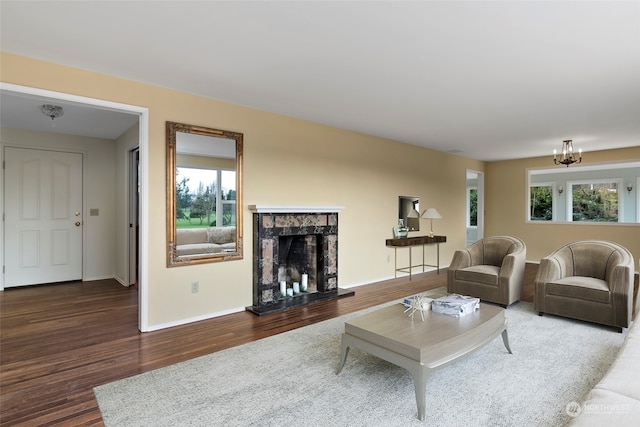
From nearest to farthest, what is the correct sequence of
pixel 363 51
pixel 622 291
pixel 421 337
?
pixel 421 337, pixel 363 51, pixel 622 291

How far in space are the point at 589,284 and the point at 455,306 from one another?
1.95 m

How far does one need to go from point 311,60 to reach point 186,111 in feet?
5.28

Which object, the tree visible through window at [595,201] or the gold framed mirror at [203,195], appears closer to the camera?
the gold framed mirror at [203,195]

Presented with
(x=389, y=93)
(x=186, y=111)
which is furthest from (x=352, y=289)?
(x=186, y=111)

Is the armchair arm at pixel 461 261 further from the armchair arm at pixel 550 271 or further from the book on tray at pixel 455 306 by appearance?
the book on tray at pixel 455 306

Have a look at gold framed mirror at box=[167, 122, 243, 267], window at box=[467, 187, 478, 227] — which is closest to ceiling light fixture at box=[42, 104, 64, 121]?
gold framed mirror at box=[167, 122, 243, 267]

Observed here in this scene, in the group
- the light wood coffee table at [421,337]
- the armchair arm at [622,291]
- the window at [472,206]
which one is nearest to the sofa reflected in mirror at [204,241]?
the light wood coffee table at [421,337]

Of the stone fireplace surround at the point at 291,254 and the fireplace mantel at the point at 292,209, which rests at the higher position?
the fireplace mantel at the point at 292,209

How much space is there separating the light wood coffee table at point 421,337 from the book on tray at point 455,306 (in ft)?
0.14

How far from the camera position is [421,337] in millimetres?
2207

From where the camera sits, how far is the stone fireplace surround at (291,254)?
13.5 feet

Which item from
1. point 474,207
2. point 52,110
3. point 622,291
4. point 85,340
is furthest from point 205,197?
point 474,207

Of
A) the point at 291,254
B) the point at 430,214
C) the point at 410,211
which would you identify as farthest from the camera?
the point at 410,211

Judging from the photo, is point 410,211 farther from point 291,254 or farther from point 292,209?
point 292,209
